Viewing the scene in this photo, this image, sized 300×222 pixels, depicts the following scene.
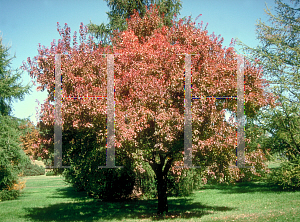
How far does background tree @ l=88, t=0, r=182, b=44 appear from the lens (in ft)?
56.9

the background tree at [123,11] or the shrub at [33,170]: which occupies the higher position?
the background tree at [123,11]

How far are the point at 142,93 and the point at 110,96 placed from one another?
3.31 ft

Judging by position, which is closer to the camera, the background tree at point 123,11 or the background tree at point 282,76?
the background tree at point 282,76

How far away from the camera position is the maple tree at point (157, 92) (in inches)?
333

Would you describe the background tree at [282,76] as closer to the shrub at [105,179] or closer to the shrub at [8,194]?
the shrub at [105,179]

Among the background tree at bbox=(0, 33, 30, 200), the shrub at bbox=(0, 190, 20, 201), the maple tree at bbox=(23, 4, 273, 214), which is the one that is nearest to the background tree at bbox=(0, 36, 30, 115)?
the background tree at bbox=(0, 33, 30, 200)

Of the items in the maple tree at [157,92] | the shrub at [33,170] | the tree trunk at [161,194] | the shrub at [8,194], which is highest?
the maple tree at [157,92]

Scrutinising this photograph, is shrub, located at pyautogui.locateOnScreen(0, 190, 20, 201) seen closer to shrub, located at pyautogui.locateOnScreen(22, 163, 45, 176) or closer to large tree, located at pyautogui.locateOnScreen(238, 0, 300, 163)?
large tree, located at pyautogui.locateOnScreen(238, 0, 300, 163)

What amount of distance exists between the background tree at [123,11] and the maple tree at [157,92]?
782 cm

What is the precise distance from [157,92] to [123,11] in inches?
452

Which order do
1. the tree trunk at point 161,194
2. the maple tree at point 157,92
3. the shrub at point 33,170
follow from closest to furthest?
1. the maple tree at point 157,92
2. the tree trunk at point 161,194
3. the shrub at point 33,170

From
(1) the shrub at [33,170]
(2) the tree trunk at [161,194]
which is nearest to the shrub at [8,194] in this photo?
(2) the tree trunk at [161,194]

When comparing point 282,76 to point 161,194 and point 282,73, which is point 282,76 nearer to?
point 282,73

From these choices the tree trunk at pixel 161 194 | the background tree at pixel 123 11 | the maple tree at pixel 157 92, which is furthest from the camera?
the background tree at pixel 123 11
